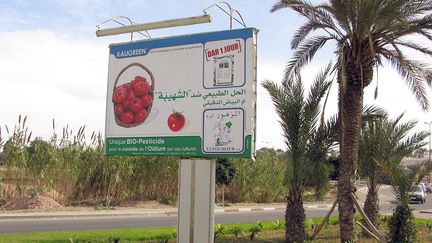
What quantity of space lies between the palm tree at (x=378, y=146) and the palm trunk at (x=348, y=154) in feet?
11.8

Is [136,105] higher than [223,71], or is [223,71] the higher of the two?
[223,71]

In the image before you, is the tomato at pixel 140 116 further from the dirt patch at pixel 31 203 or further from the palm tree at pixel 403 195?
the dirt patch at pixel 31 203

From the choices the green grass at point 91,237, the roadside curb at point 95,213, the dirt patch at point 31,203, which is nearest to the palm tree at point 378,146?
the green grass at point 91,237

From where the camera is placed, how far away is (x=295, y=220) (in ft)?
43.3

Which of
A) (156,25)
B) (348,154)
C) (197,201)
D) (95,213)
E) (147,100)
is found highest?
(156,25)

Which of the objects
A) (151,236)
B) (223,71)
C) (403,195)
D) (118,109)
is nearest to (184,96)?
(223,71)

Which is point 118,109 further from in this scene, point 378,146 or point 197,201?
point 378,146

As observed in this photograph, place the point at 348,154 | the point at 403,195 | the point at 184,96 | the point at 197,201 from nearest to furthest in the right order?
1. the point at 197,201
2. the point at 184,96
3. the point at 403,195
4. the point at 348,154

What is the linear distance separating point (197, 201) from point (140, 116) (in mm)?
2194

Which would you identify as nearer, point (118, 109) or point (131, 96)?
point (131, 96)

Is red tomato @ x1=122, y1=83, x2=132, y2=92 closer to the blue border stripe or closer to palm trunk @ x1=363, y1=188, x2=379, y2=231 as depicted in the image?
the blue border stripe

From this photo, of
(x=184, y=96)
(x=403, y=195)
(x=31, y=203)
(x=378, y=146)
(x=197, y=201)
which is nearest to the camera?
(x=197, y=201)

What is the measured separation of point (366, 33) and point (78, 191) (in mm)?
18914

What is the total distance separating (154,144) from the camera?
390 inches
